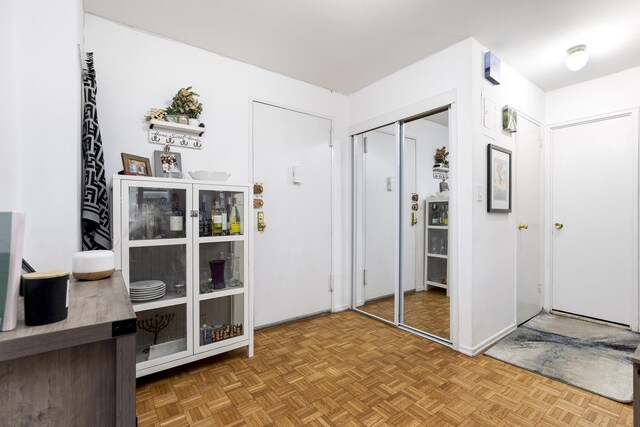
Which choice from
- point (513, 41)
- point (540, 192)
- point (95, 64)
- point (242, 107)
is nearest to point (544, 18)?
point (513, 41)

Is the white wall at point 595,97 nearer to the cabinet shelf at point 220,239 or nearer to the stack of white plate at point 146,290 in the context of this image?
the cabinet shelf at point 220,239

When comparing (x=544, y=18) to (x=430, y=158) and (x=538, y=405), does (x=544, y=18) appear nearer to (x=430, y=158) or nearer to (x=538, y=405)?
(x=430, y=158)

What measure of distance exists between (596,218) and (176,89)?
3908 millimetres

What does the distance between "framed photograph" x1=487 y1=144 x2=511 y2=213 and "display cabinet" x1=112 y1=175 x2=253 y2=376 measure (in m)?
1.87

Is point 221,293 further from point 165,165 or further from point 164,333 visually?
point 165,165

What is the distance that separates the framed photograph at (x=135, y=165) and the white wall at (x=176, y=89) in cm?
12

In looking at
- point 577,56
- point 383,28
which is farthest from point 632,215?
point 383,28

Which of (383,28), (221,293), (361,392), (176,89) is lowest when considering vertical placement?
(361,392)

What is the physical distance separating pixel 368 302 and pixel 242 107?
2312mm

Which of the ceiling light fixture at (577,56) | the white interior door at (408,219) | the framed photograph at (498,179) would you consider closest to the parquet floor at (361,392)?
the white interior door at (408,219)

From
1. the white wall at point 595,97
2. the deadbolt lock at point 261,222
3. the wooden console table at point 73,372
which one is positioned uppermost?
the white wall at point 595,97

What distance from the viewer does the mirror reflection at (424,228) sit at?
2.84 meters

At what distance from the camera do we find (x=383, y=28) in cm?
218

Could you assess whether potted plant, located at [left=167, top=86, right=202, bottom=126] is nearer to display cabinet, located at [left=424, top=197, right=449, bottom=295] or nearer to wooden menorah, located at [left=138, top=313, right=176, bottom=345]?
wooden menorah, located at [left=138, top=313, right=176, bottom=345]
